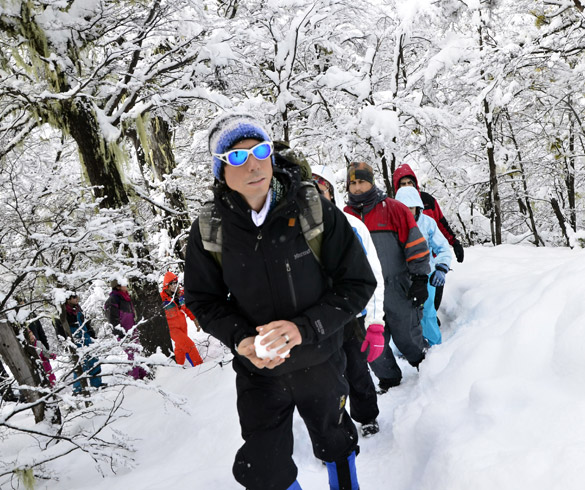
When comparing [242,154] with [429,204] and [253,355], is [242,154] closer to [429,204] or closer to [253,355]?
[253,355]

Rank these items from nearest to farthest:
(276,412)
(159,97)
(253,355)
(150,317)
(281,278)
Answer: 1. (253,355)
2. (281,278)
3. (276,412)
4. (159,97)
5. (150,317)

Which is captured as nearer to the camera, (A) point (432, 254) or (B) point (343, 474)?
(B) point (343, 474)

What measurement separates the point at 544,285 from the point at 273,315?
2.69 m

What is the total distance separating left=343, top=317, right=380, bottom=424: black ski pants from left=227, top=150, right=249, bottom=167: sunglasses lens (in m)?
1.64

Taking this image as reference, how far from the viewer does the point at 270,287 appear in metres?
2.02

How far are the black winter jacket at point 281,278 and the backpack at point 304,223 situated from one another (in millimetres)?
32

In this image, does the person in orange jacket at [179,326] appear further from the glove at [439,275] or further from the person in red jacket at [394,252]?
the glove at [439,275]

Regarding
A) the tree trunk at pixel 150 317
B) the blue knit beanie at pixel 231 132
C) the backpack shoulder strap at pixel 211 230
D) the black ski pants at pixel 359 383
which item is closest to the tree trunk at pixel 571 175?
the black ski pants at pixel 359 383

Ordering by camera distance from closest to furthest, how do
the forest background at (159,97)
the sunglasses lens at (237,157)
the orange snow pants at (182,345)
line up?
the sunglasses lens at (237,157) < the forest background at (159,97) < the orange snow pants at (182,345)

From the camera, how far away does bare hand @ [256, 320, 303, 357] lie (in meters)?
1.80

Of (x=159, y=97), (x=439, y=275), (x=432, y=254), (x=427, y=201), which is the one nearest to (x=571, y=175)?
(x=427, y=201)

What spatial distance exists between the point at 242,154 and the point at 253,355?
0.97m

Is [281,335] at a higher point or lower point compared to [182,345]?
higher

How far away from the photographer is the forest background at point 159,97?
15.7ft
